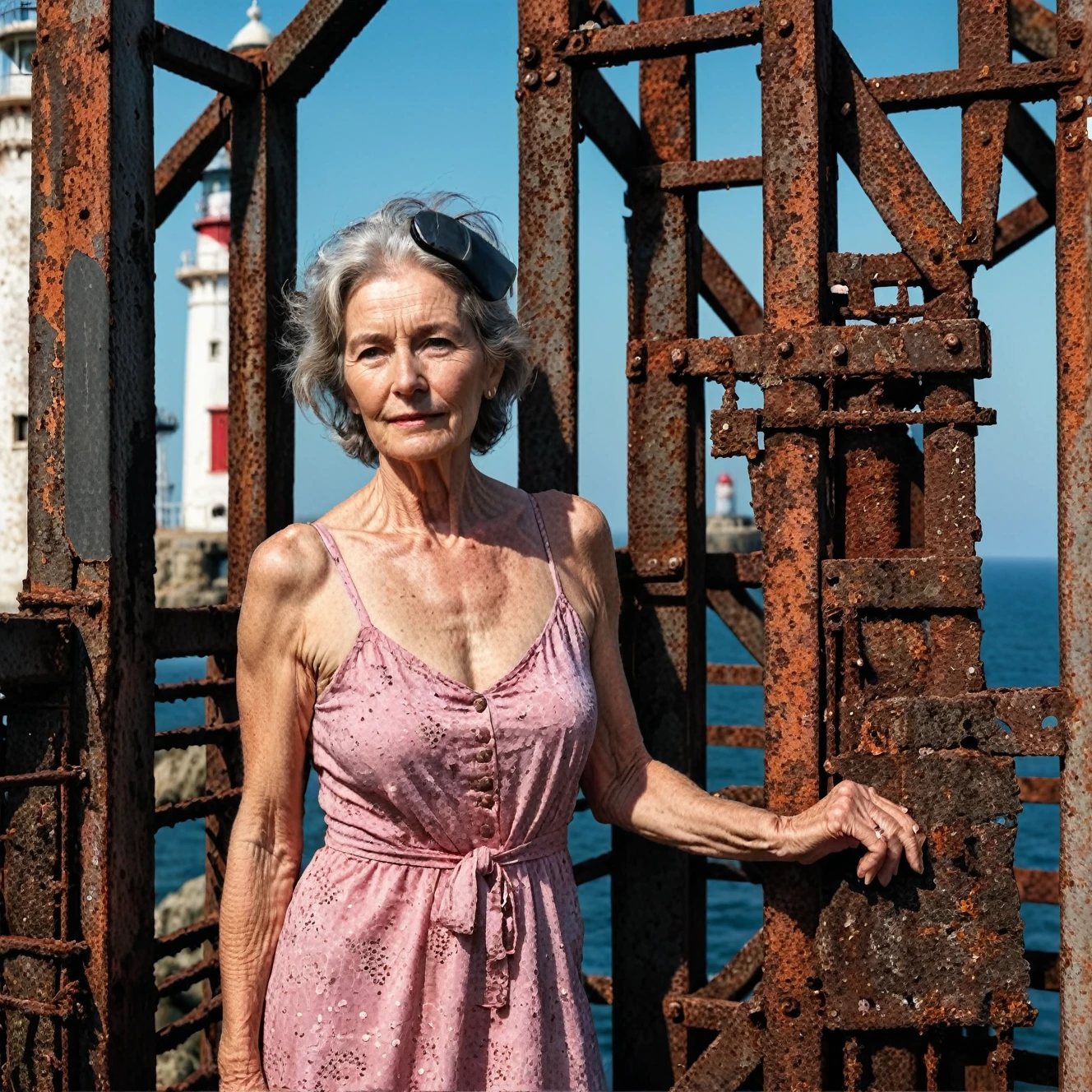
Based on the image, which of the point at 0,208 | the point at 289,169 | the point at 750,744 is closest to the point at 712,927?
the point at 750,744

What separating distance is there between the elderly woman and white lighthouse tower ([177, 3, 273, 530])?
2264 inches

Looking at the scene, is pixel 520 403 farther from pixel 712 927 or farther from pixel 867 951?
pixel 712 927

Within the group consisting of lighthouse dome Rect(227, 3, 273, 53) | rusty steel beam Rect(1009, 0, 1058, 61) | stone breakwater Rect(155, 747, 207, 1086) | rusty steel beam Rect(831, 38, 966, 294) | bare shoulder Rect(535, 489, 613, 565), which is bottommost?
stone breakwater Rect(155, 747, 207, 1086)

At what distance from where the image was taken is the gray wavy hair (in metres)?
2.81

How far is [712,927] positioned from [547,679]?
73.5ft

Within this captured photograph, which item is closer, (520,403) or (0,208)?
(520,403)

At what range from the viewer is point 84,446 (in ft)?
10.4

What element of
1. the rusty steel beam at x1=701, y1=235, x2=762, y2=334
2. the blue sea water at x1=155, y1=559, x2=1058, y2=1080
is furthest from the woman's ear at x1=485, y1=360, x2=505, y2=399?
the blue sea water at x1=155, y1=559, x2=1058, y2=1080

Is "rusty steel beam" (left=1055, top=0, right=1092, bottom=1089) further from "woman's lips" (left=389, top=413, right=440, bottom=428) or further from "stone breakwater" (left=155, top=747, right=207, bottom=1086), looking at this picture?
"stone breakwater" (left=155, top=747, right=207, bottom=1086)

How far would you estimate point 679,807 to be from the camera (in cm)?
305

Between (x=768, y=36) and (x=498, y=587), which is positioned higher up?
(x=768, y=36)

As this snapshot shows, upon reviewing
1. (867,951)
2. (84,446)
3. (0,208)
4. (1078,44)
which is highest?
(0,208)

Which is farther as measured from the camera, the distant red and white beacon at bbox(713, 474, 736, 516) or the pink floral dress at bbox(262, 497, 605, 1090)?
the distant red and white beacon at bbox(713, 474, 736, 516)

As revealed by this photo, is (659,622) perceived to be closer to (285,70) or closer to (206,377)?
(285,70)
